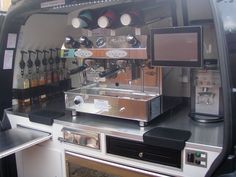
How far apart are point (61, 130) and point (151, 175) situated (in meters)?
0.71

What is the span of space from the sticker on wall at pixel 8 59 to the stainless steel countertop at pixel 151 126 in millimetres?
416

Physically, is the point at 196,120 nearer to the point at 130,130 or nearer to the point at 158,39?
the point at 130,130

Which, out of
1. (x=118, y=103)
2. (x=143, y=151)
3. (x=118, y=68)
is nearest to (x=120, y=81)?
(x=118, y=68)

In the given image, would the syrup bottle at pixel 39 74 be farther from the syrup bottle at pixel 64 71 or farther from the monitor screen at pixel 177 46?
the monitor screen at pixel 177 46

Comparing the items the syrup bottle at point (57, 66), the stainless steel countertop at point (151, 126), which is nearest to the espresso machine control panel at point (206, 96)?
the stainless steel countertop at point (151, 126)

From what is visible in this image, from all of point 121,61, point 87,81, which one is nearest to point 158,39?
point 121,61

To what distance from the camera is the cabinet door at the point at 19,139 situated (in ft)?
5.77

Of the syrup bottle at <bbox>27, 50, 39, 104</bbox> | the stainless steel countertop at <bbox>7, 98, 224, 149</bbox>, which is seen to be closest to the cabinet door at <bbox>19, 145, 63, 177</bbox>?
the stainless steel countertop at <bbox>7, 98, 224, 149</bbox>

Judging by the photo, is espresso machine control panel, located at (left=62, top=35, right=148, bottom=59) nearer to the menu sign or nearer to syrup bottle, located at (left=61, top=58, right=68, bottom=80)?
the menu sign

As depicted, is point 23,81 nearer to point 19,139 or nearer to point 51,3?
point 19,139

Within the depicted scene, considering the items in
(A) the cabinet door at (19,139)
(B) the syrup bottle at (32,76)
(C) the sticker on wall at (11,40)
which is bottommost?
(A) the cabinet door at (19,139)

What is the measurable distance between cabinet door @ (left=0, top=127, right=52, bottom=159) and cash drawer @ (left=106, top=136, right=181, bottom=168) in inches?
21.0

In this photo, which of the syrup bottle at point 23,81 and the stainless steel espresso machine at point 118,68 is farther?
the syrup bottle at point 23,81

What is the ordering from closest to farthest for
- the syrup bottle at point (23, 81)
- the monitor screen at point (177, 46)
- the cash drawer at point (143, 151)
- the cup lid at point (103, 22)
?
the monitor screen at point (177, 46)
the cash drawer at point (143, 151)
the cup lid at point (103, 22)
the syrup bottle at point (23, 81)
